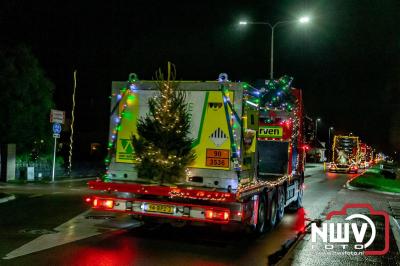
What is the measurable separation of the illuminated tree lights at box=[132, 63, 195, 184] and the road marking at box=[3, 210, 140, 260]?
67.4 inches

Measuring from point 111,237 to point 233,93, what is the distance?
3807mm

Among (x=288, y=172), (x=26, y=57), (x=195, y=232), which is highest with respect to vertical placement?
(x=26, y=57)

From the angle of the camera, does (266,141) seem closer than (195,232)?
No

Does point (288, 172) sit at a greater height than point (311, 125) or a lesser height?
lesser

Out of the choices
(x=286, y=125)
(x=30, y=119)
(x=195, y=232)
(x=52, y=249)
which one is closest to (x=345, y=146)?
(x=30, y=119)

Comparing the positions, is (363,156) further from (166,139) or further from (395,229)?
(166,139)

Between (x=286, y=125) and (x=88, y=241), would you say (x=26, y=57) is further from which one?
(x=88, y=241)

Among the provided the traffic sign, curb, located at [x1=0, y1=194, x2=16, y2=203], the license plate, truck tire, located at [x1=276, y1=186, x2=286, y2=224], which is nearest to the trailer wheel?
truck tire, located at [x1=276, y1=186, x2=286, y2=224]

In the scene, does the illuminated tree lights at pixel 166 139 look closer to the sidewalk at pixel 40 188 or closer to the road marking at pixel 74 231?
the road marking at pixel 74 231

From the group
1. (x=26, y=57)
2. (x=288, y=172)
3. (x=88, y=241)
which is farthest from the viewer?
(x=26, y=57)

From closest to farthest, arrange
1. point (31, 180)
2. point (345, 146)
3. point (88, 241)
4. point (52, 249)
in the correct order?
point (52, 249) → point (88, 241) → point (31, 180) → point (345, 146)

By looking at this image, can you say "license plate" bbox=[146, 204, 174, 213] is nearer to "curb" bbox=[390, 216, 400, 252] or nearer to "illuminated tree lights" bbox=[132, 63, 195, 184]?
"illuminated tree lights" bbox=[132, 63, 195, 184]

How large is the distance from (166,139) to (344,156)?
4680cm

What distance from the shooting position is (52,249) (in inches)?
356
